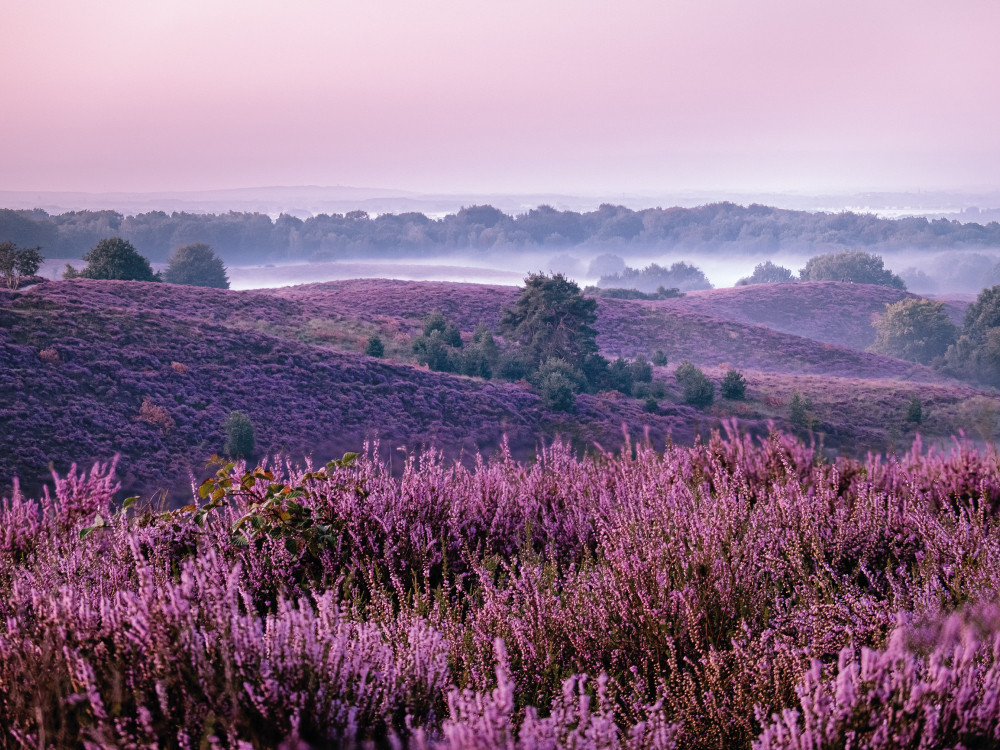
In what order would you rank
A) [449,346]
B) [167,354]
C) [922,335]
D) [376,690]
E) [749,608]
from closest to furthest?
[376,690] < [749,608] < [167,354] < [449,346] < [922,335]

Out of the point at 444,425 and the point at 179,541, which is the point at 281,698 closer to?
the point at 179,541

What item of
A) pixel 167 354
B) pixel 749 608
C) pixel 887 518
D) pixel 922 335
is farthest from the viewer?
pixel 922 335

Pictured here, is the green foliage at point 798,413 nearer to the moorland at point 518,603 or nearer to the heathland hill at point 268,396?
the heathland hill at point 268,396

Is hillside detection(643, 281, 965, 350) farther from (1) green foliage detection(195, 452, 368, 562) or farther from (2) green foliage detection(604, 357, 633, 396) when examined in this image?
(1) green foliage detection(195, 452, 368, 562)

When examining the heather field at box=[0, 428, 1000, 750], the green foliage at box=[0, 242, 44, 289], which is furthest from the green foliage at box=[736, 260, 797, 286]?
the heather field at box=[0, 428, 1000, 750]

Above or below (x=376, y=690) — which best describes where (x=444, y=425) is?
below

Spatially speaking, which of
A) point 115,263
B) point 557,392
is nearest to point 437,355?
point 557,392

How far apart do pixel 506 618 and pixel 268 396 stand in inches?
660

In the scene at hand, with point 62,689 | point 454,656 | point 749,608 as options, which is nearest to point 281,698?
point 62,689

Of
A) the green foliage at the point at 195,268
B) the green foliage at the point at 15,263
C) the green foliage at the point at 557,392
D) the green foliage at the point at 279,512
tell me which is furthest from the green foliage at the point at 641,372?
the green foliage at the point at 195,268

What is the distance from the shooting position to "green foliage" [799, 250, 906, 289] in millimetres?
84312

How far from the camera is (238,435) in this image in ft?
51.0

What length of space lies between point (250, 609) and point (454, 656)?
2.91 feet

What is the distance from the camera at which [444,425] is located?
63.8ft
